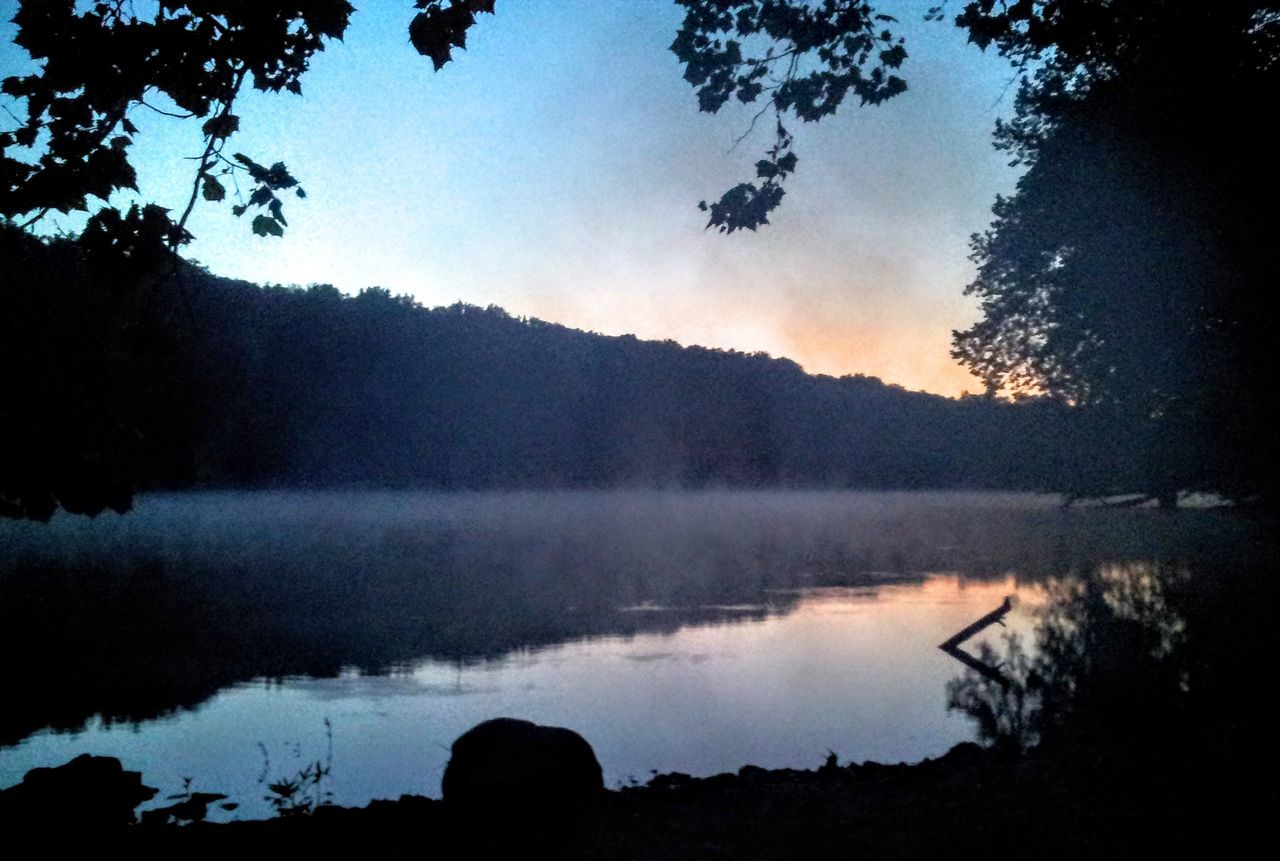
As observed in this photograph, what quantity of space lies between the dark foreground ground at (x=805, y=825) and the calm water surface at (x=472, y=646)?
283 centimetres

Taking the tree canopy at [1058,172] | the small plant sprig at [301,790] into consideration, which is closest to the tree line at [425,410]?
the tree canopy at [1058,172]

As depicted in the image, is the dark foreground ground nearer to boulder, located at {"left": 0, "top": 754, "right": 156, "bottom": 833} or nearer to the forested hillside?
boulder, located at {"left": 0, "top": 754, "right": 156, "bottom": 833}

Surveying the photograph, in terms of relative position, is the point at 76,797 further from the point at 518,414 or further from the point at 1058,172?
the point at 518,414

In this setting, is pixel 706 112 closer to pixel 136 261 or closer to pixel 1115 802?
pixel 136 261

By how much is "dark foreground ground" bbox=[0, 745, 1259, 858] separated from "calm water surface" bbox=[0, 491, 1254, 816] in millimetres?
2828

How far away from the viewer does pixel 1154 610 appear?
23.7 meters

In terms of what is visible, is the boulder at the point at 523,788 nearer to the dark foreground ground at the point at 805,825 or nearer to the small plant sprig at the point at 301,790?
the dark foreground ground at the point at 805,825

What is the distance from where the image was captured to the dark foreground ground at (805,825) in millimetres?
7074

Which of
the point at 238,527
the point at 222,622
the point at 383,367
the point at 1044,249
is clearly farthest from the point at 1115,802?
the point at 383,367

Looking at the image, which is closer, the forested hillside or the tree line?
the tree line

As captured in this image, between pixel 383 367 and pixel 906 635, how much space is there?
67.1m

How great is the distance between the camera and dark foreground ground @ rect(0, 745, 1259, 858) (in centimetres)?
707

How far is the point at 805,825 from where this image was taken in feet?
26.0

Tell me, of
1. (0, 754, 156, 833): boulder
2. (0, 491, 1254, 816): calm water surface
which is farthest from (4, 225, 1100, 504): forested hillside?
(0, 754, 156, 833): boulder
